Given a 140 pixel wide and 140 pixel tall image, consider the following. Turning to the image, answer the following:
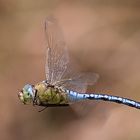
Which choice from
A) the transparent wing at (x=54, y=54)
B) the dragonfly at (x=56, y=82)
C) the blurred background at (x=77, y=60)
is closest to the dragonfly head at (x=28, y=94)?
the dragonfly at (x=56, y=82)

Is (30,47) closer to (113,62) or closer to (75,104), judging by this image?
(113,62)

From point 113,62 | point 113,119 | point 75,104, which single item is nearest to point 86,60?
point 113,62

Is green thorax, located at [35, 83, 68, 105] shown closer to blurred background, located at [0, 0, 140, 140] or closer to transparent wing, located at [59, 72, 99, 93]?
transparent wing, located at [59, 72, 99, 93]

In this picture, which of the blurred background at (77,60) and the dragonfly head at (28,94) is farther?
the blurred background at (77,60)

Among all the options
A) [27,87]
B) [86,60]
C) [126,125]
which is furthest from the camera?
[86,60]

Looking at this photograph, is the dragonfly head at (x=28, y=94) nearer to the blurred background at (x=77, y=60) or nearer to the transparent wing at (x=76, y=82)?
the transparent wing at (x=76, y=82)

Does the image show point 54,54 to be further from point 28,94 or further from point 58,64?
point 28,94

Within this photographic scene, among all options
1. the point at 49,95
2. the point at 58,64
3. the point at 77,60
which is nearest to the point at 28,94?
the point at 49,95

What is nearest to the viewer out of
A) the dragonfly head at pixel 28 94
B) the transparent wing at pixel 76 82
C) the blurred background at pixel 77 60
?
the dragonfly head at pixel 28 94
